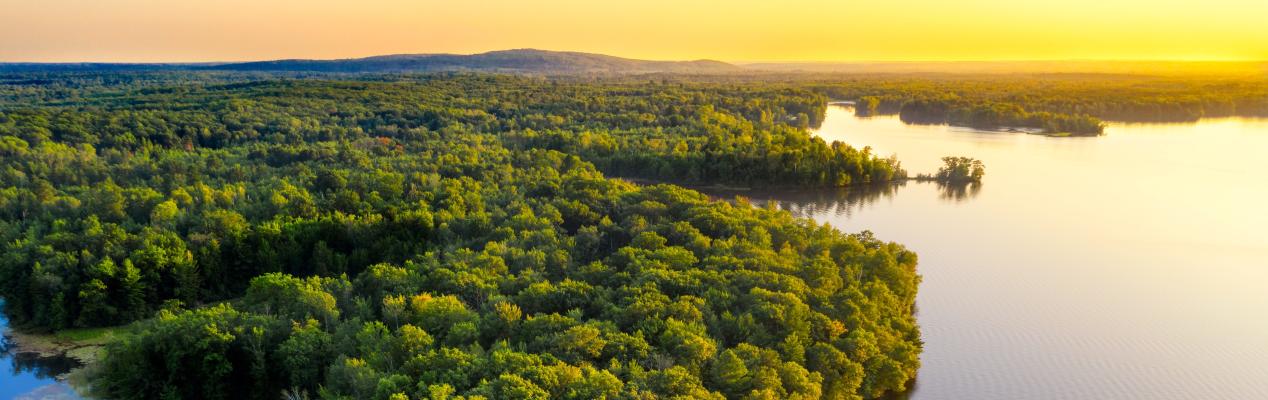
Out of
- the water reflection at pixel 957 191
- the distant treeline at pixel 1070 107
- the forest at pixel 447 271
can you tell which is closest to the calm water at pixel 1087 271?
the water reflection at pixel 957 191

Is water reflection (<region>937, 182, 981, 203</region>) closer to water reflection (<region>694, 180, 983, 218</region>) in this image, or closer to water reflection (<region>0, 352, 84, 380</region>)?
water reflection (<region>694, 180, 983, 218</region>)

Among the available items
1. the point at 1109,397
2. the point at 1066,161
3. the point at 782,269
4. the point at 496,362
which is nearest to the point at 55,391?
the point at 496,362

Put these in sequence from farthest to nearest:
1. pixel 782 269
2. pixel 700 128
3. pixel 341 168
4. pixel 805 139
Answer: pixel 700 128 → pixel 805 139 → pixel 341 168 → pixel 782 269

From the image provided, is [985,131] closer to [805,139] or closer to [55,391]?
[805,139]

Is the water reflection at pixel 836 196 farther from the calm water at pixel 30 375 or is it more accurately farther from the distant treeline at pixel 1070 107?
the distant treeline at pixel 1070 107

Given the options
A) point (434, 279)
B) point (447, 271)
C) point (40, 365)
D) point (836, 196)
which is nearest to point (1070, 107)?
point (836, 196)

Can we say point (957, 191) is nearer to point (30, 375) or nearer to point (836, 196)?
point (836, 196)

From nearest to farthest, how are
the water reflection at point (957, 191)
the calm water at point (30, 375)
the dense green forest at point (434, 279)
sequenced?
1. the dense green forest at point (434, 279)
2. the calm water at point (30, 375)
3. the water reflection at point (957, 191)
